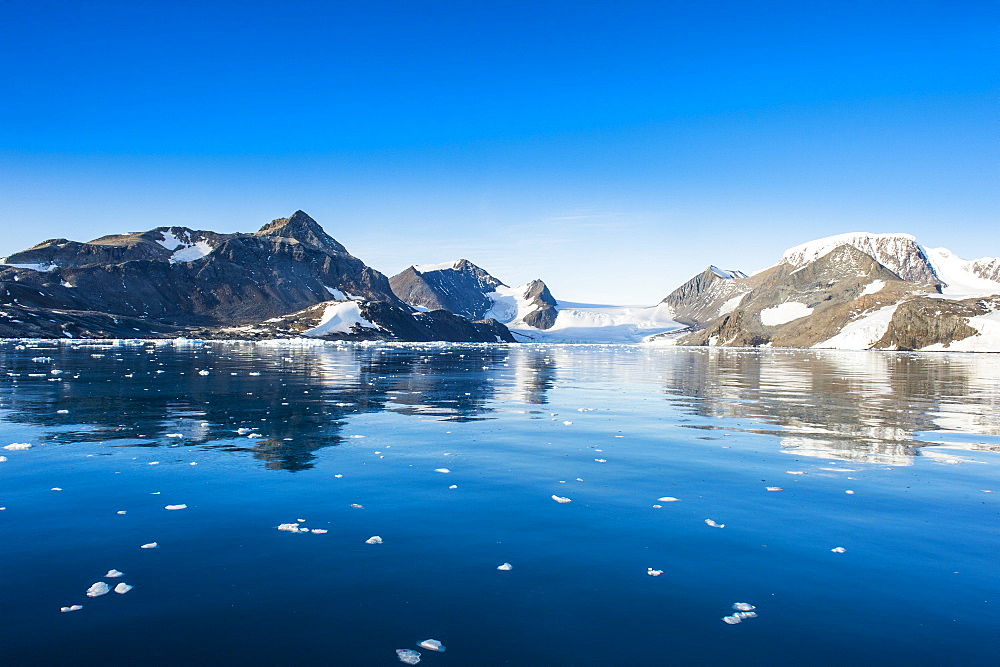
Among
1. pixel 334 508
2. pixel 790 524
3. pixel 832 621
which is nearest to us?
pixel 832 621

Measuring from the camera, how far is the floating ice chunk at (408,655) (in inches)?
255

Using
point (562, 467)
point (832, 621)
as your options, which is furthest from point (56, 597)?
point (562, 467)

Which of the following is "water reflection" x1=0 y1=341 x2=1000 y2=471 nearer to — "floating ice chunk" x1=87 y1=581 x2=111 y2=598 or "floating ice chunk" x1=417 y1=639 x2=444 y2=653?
"floating ice chunk" x1=87 y1=581 x2=111 y2=598

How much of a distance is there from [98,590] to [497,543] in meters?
5.41

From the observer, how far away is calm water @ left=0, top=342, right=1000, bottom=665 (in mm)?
6914

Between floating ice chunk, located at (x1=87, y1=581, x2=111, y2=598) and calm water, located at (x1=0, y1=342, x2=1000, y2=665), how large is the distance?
99 mm

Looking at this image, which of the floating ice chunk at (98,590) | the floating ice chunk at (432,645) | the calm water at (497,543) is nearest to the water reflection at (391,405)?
the calm water at (497,543)

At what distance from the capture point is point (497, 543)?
32.6 ft

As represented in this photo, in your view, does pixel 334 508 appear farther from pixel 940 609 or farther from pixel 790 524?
pixel 940 609

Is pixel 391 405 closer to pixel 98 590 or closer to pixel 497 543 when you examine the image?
pixel 497 543

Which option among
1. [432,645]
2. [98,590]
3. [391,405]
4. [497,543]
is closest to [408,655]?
[432,645]

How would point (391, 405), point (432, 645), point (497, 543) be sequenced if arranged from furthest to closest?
point (391, 405), point (497, 543), point (432, 645)

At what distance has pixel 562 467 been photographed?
1567 cm

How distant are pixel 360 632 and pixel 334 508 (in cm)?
500
